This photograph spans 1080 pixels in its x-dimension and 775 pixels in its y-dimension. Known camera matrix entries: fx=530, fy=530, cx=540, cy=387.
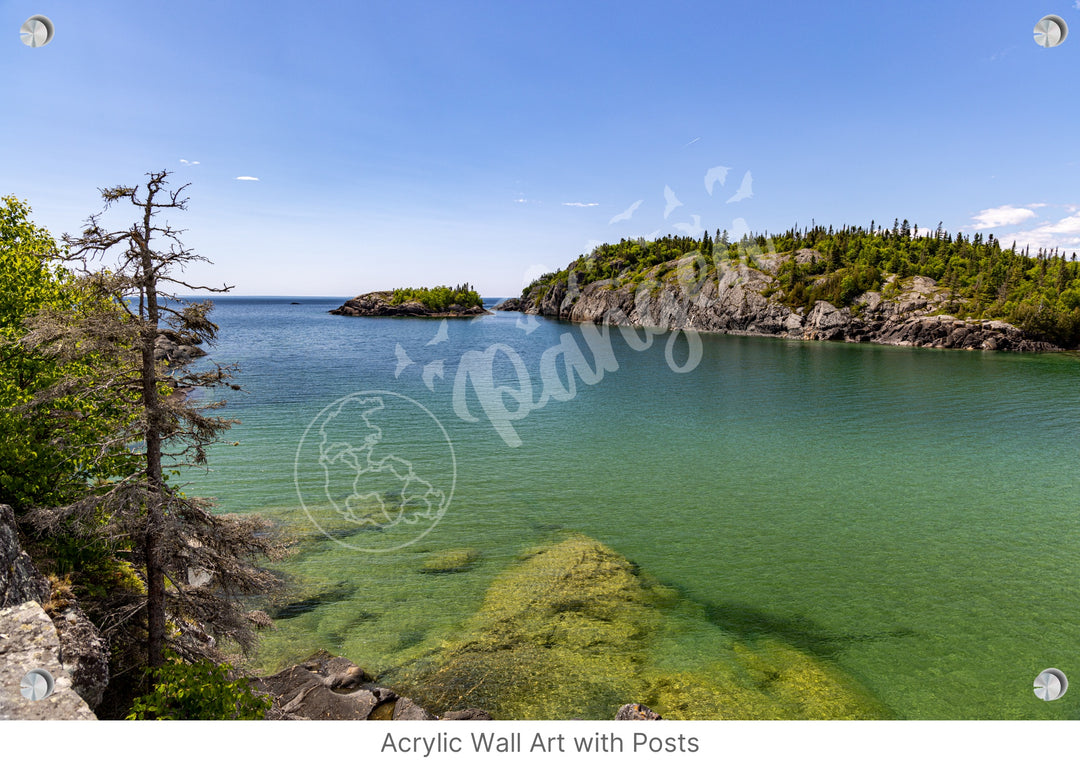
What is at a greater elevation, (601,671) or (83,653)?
(83,653)

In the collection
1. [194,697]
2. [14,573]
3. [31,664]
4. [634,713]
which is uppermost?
[14,573]

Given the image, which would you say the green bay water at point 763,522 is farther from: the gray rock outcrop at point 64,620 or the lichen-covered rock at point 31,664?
the lichen-covered rock at point 31,664

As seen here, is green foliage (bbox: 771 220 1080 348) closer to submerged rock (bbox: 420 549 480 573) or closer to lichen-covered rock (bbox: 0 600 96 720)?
submerged rock (bbox: 420 549 480 573)

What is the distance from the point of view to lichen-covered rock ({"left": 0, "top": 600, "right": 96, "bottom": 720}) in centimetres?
843

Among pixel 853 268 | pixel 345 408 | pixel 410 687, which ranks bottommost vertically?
pixel 410 687

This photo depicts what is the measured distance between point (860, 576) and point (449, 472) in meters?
24.0

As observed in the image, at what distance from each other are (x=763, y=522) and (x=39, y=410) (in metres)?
29.7

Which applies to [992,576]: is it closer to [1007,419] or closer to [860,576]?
[860,576]

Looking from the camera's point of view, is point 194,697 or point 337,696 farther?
point 337,696

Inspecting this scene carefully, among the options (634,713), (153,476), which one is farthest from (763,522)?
(153,476)

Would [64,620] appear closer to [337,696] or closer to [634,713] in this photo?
[337,696]

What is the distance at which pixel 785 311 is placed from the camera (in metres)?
154

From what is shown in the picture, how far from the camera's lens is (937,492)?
3278 cm

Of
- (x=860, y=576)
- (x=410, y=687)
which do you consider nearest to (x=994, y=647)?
(x=860, y=576)
